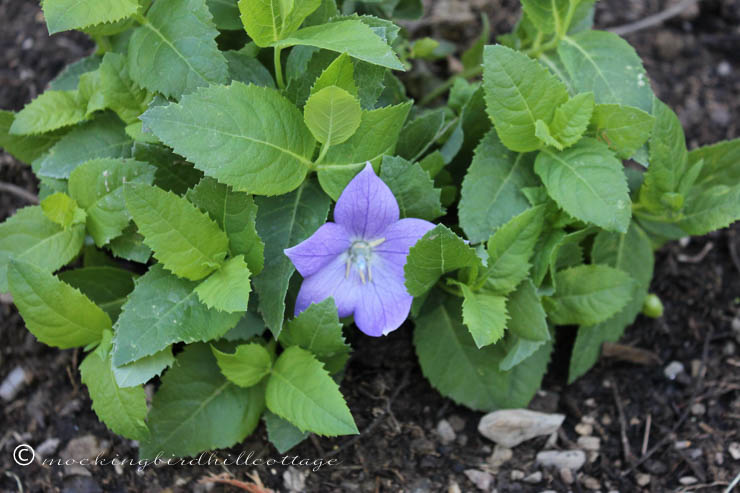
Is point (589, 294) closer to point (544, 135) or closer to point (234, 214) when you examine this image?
point (544, 135)

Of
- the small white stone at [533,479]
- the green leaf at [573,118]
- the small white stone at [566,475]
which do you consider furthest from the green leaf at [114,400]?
the green leaf at [573,118]

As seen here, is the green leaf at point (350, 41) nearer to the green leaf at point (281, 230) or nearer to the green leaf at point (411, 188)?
the green leaf at point (411, 188)

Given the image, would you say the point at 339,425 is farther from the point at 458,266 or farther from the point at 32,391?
the point at 32,391

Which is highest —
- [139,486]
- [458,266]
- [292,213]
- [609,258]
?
[292,213]

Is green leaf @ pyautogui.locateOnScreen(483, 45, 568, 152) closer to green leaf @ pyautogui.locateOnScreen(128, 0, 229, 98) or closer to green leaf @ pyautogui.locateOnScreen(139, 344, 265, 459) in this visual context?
green leaf @ pyautogui.locateOnScreen(128, 0, 229, 98)

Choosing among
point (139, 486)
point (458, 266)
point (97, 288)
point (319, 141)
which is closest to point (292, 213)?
point (319, 141)

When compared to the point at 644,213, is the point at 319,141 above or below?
above

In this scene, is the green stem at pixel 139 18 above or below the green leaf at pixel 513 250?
above
